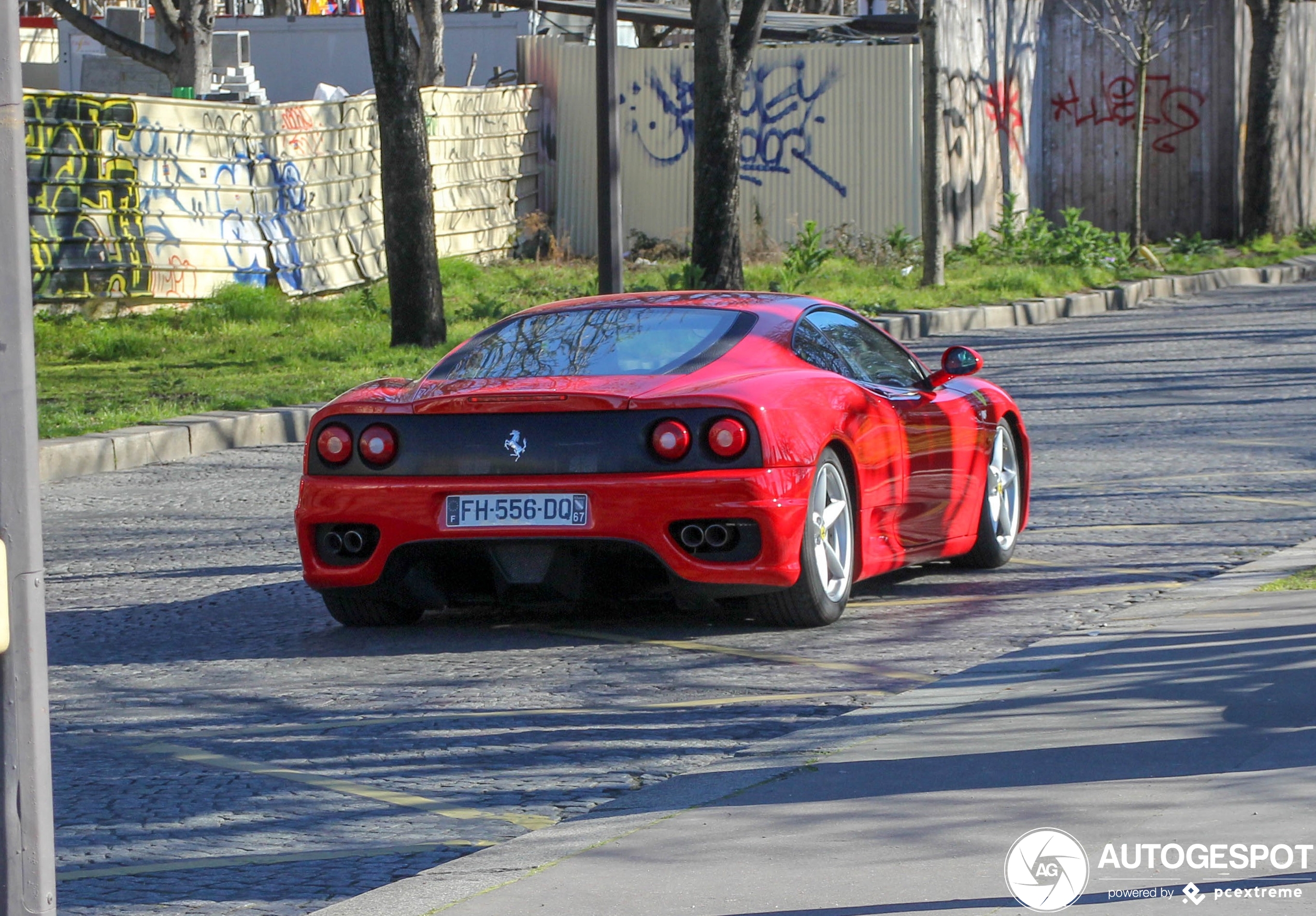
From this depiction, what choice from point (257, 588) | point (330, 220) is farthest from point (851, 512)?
point (330, 220)

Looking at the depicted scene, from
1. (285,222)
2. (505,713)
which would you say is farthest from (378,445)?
(285,222)

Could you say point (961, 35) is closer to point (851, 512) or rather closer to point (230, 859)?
point (851, 512)

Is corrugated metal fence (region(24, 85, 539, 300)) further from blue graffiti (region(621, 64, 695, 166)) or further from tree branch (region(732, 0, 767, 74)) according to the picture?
tree branch (region(732, 0, 767, 74))

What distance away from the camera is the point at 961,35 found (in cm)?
2627

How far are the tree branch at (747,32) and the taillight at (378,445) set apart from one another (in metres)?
13.9

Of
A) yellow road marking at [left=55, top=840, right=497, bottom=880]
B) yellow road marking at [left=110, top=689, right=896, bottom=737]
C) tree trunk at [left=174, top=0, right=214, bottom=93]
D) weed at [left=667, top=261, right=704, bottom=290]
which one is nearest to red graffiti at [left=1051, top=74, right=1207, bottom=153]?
weed at [left=667, top=261, right=704, bottom=290]

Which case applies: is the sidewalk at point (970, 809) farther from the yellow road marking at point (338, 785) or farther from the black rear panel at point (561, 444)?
the black rear panel at point (561, 444)

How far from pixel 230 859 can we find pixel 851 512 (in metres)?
3.25

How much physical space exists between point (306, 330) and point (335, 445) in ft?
38.5

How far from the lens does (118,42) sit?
28719mm

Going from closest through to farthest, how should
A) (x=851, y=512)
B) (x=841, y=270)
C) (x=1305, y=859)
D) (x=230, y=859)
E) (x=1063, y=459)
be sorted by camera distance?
(x=1305, y=859), (x=230, y=859), (x=851, y=512), (x=1063, y=459), (x=841, y=270)

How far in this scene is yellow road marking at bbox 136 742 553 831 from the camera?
180 inches

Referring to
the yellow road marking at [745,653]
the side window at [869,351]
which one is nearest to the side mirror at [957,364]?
the side window at [869,351]

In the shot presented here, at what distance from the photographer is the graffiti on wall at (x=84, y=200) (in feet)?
59.7
